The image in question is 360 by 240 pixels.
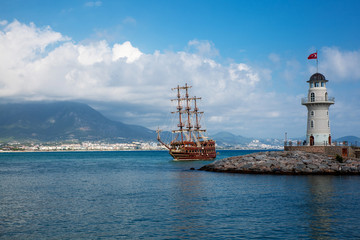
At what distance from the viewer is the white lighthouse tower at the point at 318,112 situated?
5591 centimetres

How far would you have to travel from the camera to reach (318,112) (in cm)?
5622

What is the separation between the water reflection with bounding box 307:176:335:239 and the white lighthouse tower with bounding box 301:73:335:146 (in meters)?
16.8

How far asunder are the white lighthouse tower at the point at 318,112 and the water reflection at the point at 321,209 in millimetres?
16760

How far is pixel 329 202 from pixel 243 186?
11.1 m

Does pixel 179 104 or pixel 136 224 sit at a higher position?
pixel 179 104

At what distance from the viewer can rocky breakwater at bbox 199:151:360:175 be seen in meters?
48.6

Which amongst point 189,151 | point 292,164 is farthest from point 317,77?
point 189,151

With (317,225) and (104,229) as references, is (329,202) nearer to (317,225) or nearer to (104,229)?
(317,225)

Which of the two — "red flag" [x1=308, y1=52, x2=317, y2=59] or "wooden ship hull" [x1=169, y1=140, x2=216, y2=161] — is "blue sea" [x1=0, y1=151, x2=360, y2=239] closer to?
"red flag" [x1=308, y1=52, x2=317, y2=59]

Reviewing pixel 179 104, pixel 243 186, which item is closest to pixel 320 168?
pixel 243 186

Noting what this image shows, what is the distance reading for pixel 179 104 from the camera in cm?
11762

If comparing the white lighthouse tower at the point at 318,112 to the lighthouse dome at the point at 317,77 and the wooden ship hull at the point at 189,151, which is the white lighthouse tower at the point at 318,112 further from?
the wooden ship hull at the point at 189,151

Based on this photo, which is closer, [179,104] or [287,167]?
[287,167]

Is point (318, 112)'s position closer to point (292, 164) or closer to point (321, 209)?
point (292, 164)
